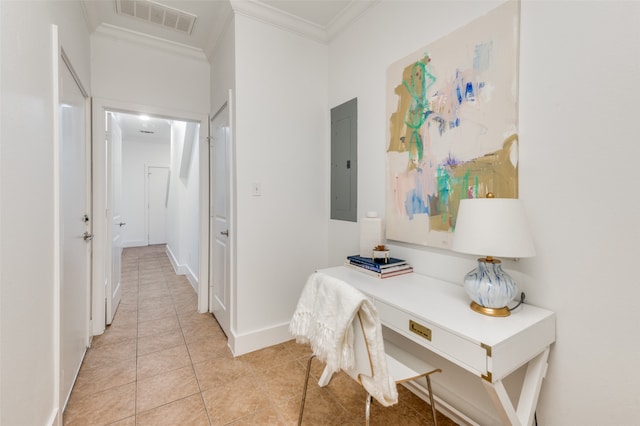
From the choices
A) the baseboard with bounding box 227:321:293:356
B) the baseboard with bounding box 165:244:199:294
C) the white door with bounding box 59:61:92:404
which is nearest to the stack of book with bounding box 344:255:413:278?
the baseboard with bounding box 227:321:293:356

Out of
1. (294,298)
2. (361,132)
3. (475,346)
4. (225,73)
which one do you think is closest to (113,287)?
(294,298)

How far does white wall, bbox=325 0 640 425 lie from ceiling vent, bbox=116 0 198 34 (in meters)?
2.18

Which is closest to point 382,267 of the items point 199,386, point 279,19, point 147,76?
point 199,386

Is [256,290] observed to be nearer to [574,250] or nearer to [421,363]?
[421,363]

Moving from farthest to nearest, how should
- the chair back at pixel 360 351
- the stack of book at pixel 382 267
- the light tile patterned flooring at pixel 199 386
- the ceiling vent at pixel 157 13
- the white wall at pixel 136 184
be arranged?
the white wall at pixel 136 184 < the ceiling vent at pixel 157 13 < the stack of book at pixel 382 267 < the light tile patterned flooring at pixel 199 386 < the chair back at pixel 360 351

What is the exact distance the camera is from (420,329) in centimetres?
112

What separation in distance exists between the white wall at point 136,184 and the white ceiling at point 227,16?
4.96 m

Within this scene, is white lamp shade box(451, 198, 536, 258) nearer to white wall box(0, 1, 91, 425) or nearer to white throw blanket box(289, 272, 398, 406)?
white throw blanket box(289, 272, 398, 406)

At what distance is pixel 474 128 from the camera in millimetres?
1368

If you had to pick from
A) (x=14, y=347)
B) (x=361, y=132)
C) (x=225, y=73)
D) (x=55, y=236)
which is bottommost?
(x=14, y=347)

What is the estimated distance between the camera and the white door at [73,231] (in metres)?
1.55

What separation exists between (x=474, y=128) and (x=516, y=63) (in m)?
0.30

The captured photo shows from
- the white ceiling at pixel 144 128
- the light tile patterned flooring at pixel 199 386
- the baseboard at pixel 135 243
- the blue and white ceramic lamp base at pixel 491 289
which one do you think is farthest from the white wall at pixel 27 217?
the baseboard at pixel 135 243

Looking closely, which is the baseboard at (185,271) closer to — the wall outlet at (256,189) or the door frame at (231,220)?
the door frame at (231,220)
